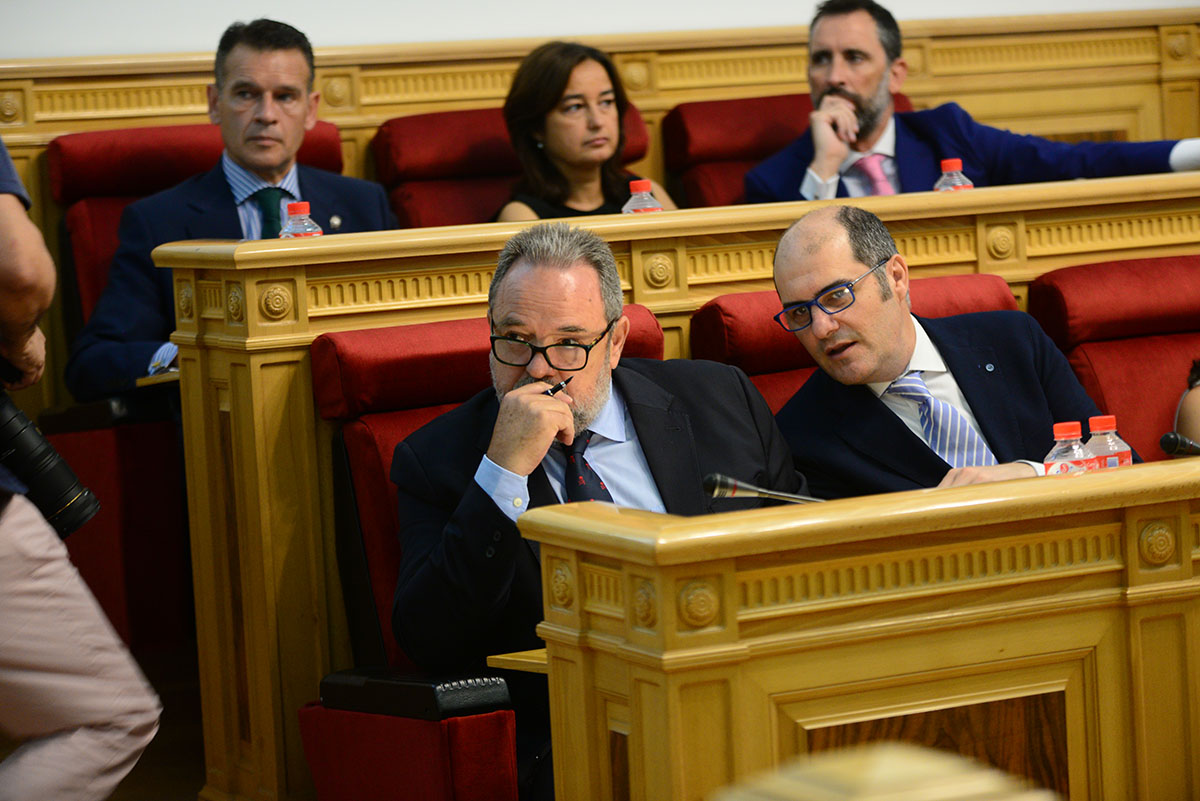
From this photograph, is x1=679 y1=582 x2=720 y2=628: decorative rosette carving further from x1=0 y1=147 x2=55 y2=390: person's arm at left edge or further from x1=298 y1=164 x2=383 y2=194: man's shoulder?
x1=298 y1=164 x2=383 y2=194: man's shoulder

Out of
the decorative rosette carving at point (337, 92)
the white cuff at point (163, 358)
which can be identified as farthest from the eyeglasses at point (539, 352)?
the decorative rosette carving at point (337, 92)

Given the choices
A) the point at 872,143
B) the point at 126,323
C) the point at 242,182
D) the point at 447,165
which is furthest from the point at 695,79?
the point at 126,323

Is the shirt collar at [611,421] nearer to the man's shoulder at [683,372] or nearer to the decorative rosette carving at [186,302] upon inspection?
the man's shoulder at [683,372]

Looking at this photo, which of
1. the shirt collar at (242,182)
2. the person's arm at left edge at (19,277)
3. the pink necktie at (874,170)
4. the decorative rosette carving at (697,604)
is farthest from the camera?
the pink necktie at (874,170)

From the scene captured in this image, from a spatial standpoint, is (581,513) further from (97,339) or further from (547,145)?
(547,145)

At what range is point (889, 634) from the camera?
49.5 inches

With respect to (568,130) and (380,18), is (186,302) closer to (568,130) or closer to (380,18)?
(568,130)

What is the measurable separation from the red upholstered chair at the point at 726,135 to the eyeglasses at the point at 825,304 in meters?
1.45

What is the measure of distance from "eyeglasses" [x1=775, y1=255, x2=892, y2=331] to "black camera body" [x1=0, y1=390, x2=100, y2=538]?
37.8 inches

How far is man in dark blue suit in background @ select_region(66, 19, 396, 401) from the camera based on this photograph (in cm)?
264

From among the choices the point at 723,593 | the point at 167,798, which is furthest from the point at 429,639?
the point at 167,798

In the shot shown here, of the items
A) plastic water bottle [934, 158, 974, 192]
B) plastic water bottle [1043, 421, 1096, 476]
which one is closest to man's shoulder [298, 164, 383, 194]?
plastic water bottle [934, 158, 974, 192]

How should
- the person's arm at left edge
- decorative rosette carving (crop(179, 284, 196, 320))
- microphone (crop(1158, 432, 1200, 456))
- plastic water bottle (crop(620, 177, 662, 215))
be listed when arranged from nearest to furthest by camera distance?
the person's arm at left edge → microphone (crop(1158, 432, 1200, 456)) → decorative rosette carving (crop(179, 284, 196, 320)) → plastic water bottle (crop(620, 177, 662, 215))

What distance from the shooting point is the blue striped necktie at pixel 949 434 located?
83.0 inches
